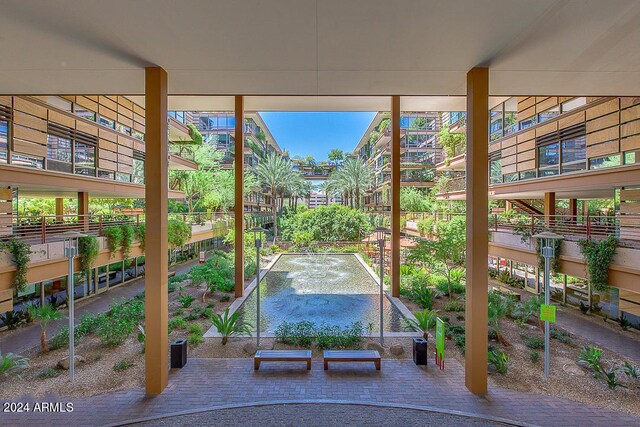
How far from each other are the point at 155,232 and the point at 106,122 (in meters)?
16.1

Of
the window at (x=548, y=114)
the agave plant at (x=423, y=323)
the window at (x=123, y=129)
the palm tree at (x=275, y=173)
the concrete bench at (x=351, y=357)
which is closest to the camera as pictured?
the concrete bench at (x=351, y=357)

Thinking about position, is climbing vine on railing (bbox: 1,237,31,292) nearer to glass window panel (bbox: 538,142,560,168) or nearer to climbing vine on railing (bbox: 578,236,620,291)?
climbing vine on railing (bbox: 578,236,620,291)

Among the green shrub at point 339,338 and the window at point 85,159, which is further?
the window at point 85,159

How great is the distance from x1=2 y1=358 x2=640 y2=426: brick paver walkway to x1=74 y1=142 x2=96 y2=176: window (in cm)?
1287

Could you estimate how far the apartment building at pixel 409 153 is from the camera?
4056 cm

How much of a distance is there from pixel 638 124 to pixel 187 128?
90.5ft

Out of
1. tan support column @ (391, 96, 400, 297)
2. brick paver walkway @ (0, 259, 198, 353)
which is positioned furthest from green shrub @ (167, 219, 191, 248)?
tan support column @ (391, 96, 400, 297)

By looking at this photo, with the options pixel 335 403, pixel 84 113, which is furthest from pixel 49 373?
pixel 84 113

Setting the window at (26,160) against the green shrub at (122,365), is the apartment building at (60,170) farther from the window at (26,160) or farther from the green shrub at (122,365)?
the green shrub at (122,365)

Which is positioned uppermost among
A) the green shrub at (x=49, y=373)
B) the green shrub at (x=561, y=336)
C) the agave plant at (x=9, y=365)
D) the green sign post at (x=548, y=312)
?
the green sign post at (x=548, y=312)

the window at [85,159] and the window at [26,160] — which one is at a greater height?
the window at [85,159]

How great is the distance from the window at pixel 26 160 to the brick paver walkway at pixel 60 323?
6.57 metres

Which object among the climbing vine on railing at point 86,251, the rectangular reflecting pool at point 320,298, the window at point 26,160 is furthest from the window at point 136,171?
the rectangular reflecting pool at point 320,298

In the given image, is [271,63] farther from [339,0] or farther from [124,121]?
[124,121]
